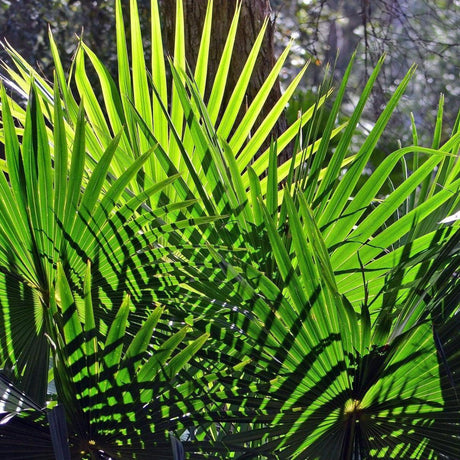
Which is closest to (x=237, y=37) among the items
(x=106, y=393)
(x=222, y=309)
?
(x=222, y=309)

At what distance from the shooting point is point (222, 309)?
3.89ft

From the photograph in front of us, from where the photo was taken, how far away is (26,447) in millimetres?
1013

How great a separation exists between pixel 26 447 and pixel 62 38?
5.34 m

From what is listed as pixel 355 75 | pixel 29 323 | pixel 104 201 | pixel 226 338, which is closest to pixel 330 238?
pixel 226 338

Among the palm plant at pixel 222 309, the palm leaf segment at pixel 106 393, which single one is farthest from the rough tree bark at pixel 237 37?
the palm leaf segment at pixel 106 393

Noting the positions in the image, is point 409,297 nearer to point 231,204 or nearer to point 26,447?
point 231,204

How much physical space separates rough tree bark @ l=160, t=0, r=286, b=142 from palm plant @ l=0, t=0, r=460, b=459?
131 centimetres

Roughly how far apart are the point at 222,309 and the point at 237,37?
166cm

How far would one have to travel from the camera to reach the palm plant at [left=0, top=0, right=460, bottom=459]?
1.01 metres

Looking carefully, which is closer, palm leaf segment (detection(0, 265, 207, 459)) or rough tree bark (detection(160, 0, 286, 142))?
palm leaf segment (detection(0, 265, 207, 459))

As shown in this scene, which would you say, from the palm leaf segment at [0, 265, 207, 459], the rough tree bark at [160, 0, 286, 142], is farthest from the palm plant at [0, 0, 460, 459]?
the rough tree bark at [160, 0, 286, 142]

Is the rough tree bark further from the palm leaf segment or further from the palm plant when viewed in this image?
the palm leaf segment

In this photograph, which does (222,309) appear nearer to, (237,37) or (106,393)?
(106,393)

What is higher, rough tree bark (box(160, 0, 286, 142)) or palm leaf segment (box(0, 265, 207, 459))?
rough tree bark (box(160, 0, 286, 142))
